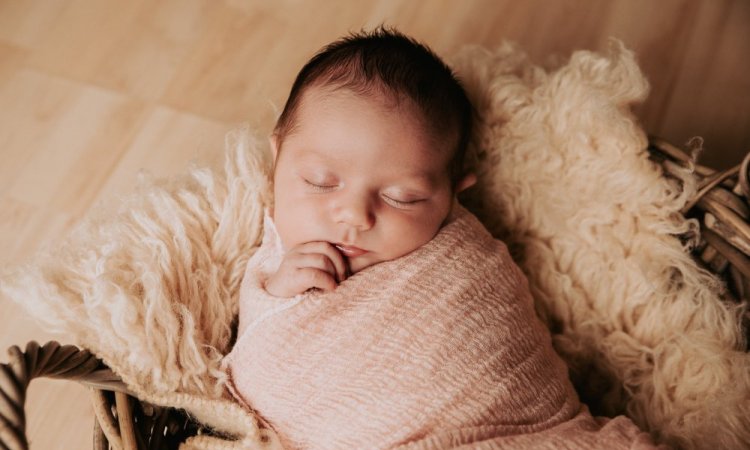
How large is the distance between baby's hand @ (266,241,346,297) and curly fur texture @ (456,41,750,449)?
0.39 metres

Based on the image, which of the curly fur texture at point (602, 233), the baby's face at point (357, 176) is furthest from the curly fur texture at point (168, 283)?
the curly fur texture at point (602, 233)

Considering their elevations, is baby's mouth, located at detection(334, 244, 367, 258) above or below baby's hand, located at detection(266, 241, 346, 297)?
above

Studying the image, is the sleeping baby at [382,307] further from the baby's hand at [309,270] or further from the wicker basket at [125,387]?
the wicker basket at [125,387]

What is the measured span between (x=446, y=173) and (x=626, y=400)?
0.48 metres

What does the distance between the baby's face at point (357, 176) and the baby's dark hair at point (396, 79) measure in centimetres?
2

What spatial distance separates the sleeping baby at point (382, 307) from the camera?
0.81 metres

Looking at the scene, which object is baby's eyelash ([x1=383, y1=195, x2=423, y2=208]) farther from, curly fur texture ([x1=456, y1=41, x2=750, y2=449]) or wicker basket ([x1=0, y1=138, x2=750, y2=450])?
wicker basket ([x1=0, y1=138, x2=750, y2=450])

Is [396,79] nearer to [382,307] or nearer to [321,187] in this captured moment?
[321,187]

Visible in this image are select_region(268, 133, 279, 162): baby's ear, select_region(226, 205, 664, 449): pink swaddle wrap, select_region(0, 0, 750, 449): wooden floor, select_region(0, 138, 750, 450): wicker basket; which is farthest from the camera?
select_region(0, 0, 750, 449): wooden floor

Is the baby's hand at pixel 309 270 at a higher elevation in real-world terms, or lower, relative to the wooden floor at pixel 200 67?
lower

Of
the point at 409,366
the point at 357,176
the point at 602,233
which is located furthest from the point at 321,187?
the point at 602,233

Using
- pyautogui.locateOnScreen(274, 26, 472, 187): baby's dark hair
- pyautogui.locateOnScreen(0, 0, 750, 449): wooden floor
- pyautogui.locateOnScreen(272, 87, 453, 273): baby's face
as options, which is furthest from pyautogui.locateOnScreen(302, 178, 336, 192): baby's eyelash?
pyautogui.locateOnScreen(0, 0, 750, 449): wooden floor

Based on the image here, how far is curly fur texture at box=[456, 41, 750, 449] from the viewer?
3.21 feet

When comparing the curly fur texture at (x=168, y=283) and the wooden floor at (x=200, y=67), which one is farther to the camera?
the wooden floor at (x=200, y=67)
